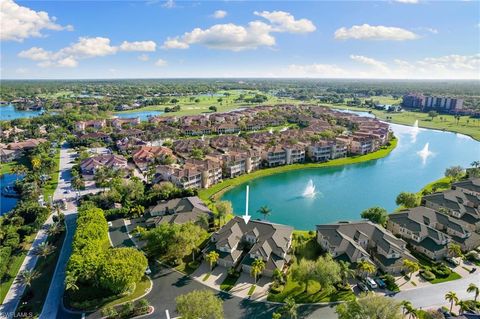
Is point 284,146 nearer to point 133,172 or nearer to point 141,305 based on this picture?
point 133,172

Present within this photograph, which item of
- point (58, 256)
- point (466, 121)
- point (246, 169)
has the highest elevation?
point (466, 121)

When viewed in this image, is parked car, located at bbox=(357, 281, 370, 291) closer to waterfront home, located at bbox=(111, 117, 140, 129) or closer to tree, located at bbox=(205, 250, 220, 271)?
tree, located at bbox=(205, 250, 220, 271)

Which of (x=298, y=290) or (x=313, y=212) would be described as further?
(x=313, y=212)

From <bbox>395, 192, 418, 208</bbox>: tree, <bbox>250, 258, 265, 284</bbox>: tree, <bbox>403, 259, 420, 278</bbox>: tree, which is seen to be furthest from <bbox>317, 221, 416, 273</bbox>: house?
<bbox>395, 192, 418, 208</bbox>: tree

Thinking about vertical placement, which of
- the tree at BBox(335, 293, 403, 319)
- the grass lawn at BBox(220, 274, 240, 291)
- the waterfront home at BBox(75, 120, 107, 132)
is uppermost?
the waterfront home at BBox(75, 120, 107, 132)

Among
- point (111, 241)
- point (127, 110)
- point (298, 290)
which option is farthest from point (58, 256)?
point (127, 110)

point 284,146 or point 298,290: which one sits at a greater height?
point 284,146
